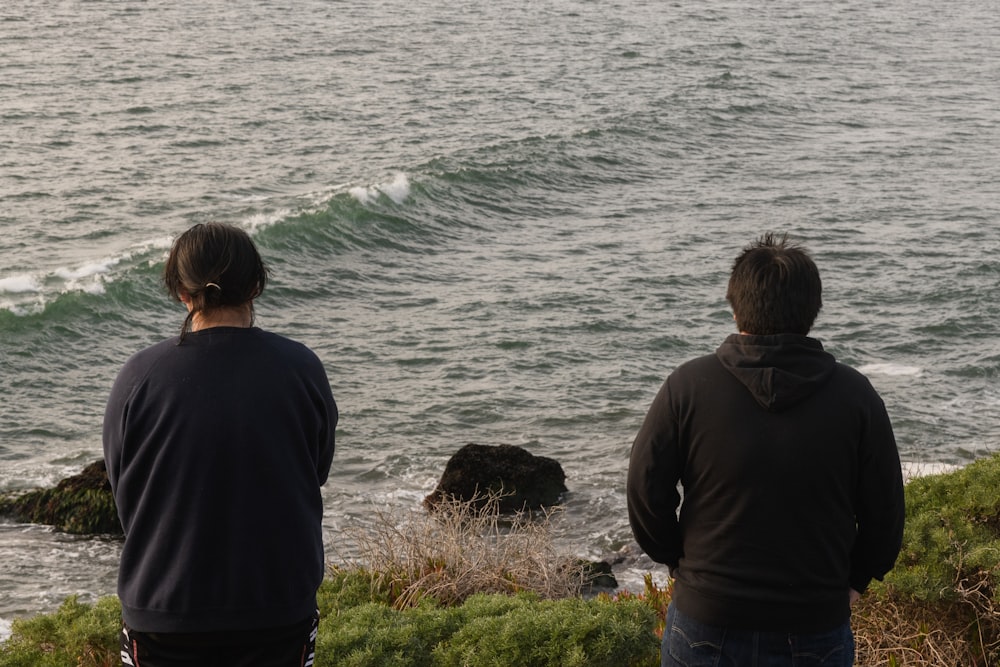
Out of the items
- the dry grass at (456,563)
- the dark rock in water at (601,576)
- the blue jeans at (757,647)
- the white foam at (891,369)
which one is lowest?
the white foam at (891,369)

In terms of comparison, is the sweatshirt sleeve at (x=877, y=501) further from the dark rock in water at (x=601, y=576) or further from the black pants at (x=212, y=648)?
the dark rock in water at (x=601, y=576)

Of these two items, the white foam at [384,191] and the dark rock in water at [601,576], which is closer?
the dark rock in water at [601,576]

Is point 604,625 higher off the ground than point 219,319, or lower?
lower

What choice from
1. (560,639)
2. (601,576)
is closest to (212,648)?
(560,639)

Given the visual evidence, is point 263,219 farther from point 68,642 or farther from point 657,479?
point 657,479

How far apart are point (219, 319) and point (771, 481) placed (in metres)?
1.67

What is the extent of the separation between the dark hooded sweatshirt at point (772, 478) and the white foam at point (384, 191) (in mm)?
21155

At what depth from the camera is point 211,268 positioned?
3354 mm

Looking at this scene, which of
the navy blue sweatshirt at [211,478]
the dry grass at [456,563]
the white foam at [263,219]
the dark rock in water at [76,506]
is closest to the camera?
the navy blue sweatshirt at [211,478]

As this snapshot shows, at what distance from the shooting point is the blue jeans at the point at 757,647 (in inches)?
136

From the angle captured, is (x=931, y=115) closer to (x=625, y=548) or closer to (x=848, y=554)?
(x=625, y=548)

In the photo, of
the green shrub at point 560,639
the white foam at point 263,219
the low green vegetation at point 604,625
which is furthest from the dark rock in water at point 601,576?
the white foam at point 263,219

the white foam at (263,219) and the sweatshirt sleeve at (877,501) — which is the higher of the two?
the sweatshirt sleeve at (877,501)

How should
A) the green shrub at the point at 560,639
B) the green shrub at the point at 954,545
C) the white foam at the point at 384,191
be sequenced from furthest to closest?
1. the white foam at the point at 384,191
2. the green shrub at the point at 954,545
3. the green shrub at the point at 560,639
